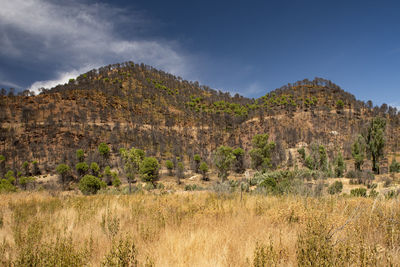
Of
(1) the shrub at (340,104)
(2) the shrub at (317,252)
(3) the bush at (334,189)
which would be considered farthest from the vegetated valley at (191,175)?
(1) the shrub at (340,104)

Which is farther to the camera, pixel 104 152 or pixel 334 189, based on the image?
pixel 104 152

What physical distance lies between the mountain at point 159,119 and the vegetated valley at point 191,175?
56 cm

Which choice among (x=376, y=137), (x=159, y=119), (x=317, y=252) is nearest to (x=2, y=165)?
(x=159, y=119)

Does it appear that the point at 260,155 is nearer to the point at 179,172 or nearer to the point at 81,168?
the point at 179,172

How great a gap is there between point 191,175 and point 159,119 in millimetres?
46971

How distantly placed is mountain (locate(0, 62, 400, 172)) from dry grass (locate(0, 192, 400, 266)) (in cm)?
4518

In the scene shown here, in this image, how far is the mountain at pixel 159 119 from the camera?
55.1 m

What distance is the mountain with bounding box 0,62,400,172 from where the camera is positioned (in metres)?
55.1

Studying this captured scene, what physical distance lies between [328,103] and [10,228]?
95.7 meters

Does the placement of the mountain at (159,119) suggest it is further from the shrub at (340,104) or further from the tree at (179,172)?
the tree at (179,172)

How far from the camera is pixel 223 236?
2824 mm

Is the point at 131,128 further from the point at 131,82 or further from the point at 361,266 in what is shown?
the point at 361,266

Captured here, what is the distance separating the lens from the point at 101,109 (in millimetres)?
71188

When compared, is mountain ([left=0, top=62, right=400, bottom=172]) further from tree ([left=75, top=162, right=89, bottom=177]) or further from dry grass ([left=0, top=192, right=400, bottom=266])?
dry grass ([left=0, top=192, right=400, bottom=266])
